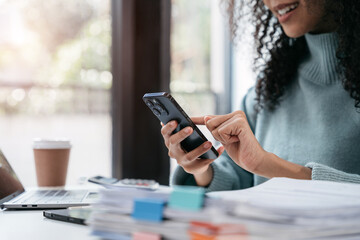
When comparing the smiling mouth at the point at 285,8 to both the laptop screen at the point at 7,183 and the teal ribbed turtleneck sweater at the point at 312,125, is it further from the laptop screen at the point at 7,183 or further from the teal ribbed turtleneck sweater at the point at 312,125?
the laptop screen at the point at 7,183

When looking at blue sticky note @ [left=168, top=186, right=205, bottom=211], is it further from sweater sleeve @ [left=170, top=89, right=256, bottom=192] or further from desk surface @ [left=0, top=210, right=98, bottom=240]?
sweater sleeve @ [left=170, top=89, right=256, bottom=192]

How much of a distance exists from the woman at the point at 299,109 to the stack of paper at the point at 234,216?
0.38 m

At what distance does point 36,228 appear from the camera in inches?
24.1

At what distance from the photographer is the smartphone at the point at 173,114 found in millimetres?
661

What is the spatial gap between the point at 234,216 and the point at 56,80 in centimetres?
146

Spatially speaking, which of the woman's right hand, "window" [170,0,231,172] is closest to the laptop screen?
the woman's right hand

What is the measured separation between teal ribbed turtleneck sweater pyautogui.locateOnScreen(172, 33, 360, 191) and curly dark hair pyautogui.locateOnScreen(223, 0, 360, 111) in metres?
0.03

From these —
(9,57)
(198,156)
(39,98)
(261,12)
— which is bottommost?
(198,156)

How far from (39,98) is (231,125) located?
115 centimetres

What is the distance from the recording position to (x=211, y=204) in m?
0.40

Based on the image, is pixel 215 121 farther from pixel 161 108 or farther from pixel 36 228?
pixel 36 228

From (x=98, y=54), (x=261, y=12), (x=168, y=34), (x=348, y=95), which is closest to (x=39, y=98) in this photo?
(x=98, y=54)

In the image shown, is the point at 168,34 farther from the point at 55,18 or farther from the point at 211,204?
the point at 211,204

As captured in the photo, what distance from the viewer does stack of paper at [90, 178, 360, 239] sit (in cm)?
38
